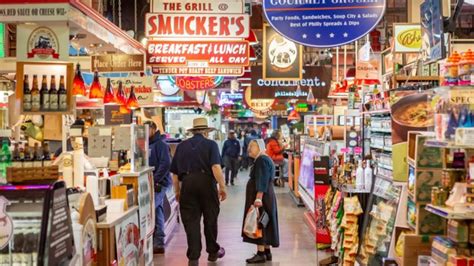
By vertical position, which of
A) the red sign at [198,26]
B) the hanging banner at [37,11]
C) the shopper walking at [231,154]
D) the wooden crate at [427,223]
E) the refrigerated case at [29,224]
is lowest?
the shopper walking at [231,154]

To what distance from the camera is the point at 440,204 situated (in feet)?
14.4

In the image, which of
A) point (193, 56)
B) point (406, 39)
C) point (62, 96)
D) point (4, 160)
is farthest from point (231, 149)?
point (4, 160)

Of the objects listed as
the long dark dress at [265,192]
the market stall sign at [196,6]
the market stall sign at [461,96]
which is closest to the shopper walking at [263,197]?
the long dark dress at [265,192]

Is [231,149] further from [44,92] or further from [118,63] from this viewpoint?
[44,92]

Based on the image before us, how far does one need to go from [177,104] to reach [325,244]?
645 cm

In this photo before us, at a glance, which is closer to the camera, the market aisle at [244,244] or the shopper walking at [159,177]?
the market aisle at [244,244]

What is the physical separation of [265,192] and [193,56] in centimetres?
206

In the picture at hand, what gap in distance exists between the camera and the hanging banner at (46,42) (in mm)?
5035

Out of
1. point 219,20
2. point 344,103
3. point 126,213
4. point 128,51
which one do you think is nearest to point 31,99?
point 126,213

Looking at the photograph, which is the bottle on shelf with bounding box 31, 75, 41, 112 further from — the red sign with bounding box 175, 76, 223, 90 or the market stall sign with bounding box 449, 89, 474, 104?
the red sign with bounding box 175, 76, 223, 90

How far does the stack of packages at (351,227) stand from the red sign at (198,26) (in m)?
2.99

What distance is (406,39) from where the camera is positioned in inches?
321

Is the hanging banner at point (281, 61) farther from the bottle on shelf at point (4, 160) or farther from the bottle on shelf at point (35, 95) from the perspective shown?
the bottle on shelf at point (4, 160)

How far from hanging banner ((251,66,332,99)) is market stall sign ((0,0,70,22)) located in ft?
34.5
